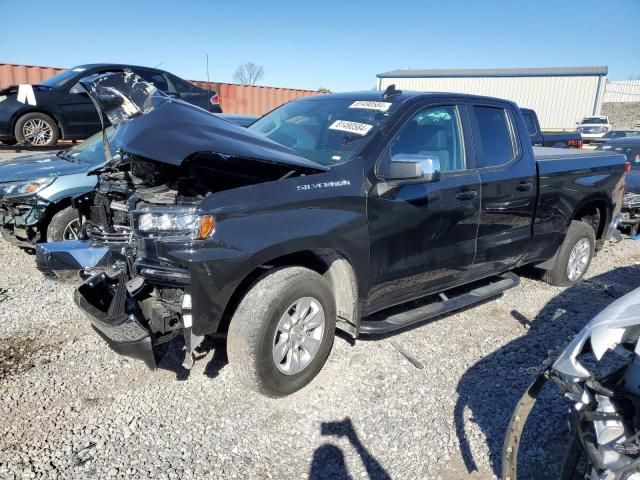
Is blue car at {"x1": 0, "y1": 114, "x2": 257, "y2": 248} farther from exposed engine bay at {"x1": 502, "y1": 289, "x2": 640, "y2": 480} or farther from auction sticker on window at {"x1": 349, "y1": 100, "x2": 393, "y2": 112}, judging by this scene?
exposed engine bay at {"x1": 502, "y1": 289, "x2": 640, "y2": 480}

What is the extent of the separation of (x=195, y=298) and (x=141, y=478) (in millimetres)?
912

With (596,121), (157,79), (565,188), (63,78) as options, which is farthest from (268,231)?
(596,121)

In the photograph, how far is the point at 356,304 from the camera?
338 centimetres

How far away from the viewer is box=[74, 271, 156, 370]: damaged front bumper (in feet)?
8.97

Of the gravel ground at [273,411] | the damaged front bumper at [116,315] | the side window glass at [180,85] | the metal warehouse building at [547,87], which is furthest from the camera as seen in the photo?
the metal warehouse building at [547,87]

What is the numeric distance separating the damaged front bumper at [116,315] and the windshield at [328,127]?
4.90 feet

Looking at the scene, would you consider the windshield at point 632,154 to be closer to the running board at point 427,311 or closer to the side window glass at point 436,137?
the running board at point 427,311

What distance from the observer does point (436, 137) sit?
386cm

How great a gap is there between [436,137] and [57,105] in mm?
8391

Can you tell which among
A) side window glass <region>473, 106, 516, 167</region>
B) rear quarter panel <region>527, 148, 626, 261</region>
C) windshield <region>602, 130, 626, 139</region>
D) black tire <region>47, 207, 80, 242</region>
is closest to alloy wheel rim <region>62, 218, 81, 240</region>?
black tire <region>47, 207, 80, 242</region>

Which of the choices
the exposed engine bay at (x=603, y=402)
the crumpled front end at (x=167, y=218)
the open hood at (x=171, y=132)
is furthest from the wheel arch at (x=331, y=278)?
the exposed engine bay at (x=603, y=402)

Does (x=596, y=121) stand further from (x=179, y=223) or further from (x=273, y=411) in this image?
(x=179, y=223)

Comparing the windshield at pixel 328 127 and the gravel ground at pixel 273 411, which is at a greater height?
the windshield at pixel 328 127

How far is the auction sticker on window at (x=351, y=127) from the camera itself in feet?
11.6
